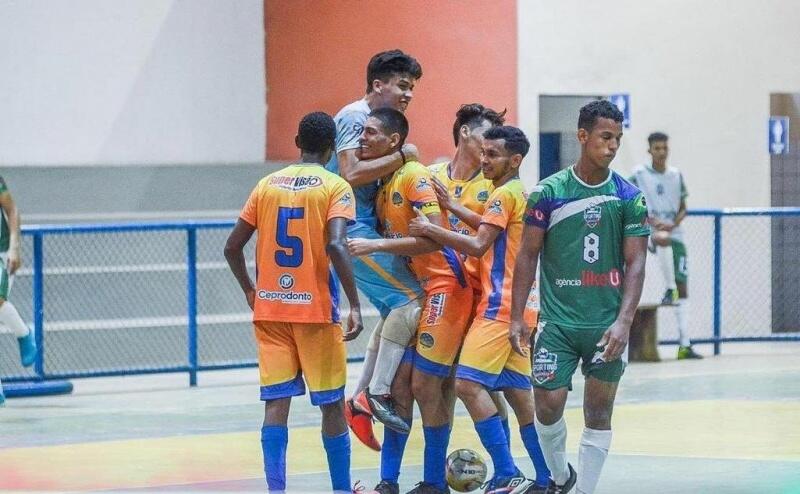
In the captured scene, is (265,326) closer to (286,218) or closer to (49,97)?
(286,218)

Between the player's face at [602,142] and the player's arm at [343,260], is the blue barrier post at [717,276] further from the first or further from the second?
the player's arm at [343,260]

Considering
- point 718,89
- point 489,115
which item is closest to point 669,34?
point 718,89

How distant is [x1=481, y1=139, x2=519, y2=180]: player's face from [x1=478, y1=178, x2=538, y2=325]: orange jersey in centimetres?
9

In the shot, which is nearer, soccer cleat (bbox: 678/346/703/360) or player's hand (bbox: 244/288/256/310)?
player's hand (bbox: 244/288/256/310)

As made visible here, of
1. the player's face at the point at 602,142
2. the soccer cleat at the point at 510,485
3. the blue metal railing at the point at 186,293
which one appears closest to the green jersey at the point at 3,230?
the blue metal railing at the point at 186,293

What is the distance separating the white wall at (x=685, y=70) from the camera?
19422 mm

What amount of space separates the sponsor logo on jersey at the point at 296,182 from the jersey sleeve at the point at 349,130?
Result: 2.35 feet

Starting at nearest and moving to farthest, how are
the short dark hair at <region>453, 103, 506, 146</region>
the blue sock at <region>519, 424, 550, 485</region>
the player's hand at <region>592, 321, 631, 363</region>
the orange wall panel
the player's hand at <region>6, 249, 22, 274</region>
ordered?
the player's hand at <region>592, 321, 631, 363</region> < the blue sock at <region>519, 424, 550, 485</region> < the short dark hair at <region>453, 103, 506, 146</region> < the player's hand at <region>6, 249, 22, 274</region> < the orange wall panel

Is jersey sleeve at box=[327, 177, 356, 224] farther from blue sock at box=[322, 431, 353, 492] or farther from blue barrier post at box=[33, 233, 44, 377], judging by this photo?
blue barrier post at box=[33, 233, 44, 377]

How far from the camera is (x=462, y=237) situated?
30.5ft

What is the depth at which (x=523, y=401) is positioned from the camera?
9672 mm

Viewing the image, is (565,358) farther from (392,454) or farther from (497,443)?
(392,454)

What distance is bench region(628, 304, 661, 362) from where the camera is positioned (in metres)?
17.3

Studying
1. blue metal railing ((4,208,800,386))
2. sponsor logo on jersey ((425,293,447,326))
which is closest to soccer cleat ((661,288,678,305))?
blue metal railing ((4,208,800,386))
